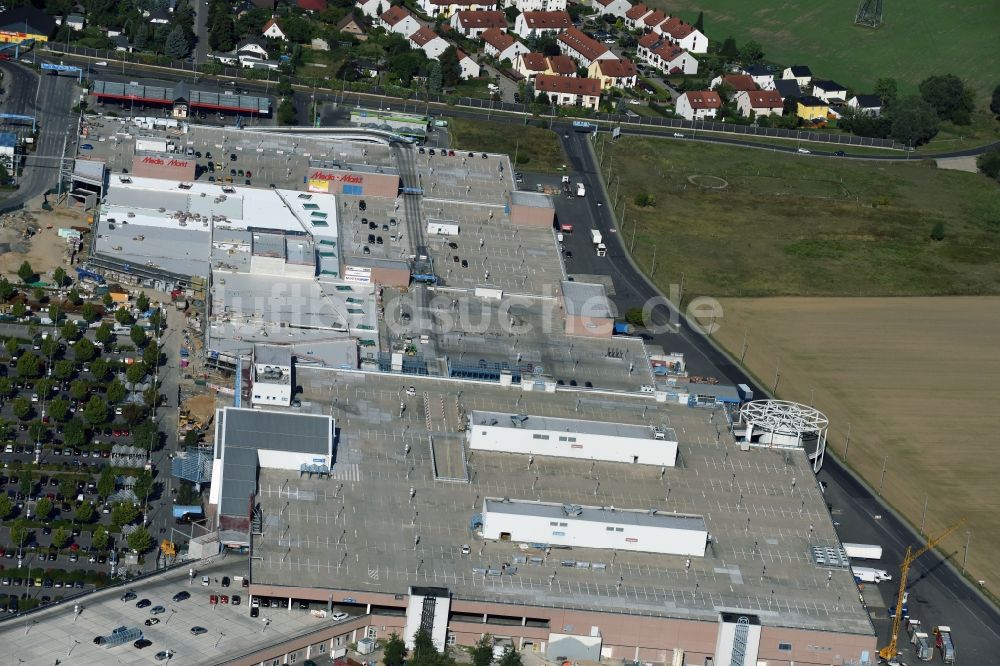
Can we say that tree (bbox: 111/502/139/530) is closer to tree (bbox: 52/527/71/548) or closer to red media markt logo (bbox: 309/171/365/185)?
tree (bbox: 52/527/71/548)

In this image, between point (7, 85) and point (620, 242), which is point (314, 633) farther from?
point (7, 85)

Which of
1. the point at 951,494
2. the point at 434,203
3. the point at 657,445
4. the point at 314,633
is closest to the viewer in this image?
the point at 314,633

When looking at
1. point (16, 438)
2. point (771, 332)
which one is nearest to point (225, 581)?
point (16, 438)

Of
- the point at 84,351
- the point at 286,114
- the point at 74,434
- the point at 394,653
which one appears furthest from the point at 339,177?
the point at 394,653

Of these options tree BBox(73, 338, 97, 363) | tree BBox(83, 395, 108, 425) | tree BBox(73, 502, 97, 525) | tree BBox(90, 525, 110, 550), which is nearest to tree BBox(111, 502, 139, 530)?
tree BBox(73, 502, 97, 525)

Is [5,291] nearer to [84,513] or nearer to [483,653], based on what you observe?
[84,513]
